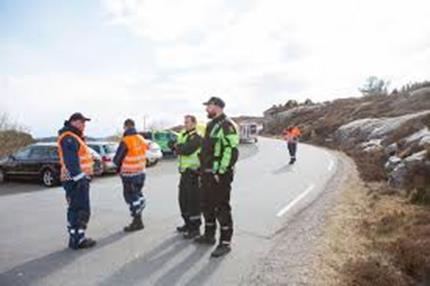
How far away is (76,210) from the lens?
27.3 feet

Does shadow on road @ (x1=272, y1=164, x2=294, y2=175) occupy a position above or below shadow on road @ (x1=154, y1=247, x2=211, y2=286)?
above

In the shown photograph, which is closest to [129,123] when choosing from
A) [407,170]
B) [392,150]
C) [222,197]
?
[222,197]

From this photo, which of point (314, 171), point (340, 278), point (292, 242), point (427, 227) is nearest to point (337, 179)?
point (314, 171)

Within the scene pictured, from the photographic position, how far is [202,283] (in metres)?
6.54

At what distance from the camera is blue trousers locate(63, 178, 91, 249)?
827 cm

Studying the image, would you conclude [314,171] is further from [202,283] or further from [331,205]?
[202,283]

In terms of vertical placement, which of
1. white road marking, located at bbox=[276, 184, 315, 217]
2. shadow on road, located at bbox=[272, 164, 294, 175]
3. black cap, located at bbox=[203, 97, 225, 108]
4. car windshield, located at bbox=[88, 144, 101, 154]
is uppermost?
black cap, located at bbox=[203, 97, 225, 108]

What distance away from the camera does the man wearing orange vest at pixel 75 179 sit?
827cm

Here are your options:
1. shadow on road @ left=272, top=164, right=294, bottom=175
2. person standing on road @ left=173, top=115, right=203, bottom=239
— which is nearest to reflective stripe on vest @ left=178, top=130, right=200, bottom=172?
person standing on road @ left=173, top=115, right=203, bottom=239

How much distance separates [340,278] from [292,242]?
204 centimetres

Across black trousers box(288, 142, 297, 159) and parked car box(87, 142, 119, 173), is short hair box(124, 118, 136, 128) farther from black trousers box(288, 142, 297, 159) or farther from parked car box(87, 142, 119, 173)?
black trousers box(288, 142, 297, 159)

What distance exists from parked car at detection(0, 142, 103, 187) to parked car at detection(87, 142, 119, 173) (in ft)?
5.79

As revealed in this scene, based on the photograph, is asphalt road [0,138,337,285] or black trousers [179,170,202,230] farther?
black trousers [179,170,202,230]

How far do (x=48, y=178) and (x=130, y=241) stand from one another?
33.7 ft
